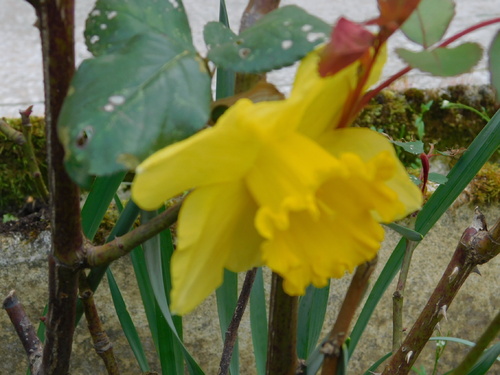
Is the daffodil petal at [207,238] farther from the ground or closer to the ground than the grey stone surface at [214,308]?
farther from the ground

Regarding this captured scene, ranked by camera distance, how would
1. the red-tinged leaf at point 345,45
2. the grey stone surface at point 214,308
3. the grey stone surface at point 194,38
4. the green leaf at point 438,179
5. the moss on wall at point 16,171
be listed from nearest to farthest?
1. the red-tinged leaf at point 345,45
2. the green leaf at point 438,179
3. the grey stone surface at point 214,308
4. the moss on wall at point 16,171
5. the grey stone surface at point 194,38

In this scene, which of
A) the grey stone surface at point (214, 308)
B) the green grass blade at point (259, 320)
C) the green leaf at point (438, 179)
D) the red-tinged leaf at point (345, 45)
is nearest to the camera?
the red-tinged leaf at point (345, 45)

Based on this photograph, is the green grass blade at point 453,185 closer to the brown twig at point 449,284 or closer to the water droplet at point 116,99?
the brown twig at point 449,284

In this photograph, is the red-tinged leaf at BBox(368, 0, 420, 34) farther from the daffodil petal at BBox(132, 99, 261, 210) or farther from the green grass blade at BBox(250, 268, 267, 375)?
the green grass blade at BBox(250, 268, 267, 375)

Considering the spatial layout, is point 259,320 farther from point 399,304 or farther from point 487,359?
point 487,359

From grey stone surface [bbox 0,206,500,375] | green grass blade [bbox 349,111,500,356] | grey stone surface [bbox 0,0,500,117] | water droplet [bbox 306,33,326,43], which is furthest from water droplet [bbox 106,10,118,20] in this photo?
grey stone surface [bbox 0,0,500,117]

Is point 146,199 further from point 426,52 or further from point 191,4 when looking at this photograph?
point 191,4

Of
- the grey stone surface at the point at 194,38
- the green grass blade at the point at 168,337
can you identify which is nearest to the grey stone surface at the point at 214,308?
the green grass blade at the point at 168,337

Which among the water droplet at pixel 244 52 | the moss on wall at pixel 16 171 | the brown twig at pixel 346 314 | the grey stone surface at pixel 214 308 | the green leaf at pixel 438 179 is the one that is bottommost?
the grey stone surface at pixel 214 308
